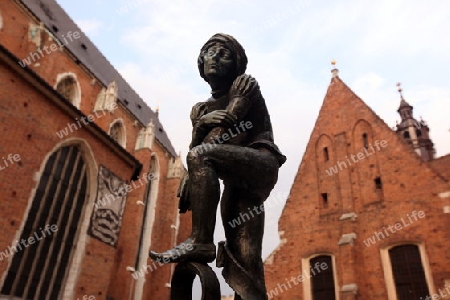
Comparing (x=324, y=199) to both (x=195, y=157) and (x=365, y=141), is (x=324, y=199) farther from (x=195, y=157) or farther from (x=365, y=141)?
(x=195, y=157)

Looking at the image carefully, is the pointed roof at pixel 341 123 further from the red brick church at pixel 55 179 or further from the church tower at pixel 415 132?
the church tower at pixel 415 132

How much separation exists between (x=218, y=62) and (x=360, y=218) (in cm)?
1271

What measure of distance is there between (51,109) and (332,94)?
12673 mm

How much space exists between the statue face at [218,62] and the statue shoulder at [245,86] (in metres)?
0.21

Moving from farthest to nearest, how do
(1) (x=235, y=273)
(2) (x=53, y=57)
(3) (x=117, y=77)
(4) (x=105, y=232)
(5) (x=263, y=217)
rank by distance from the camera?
(3) (x=117, y=77) < (2) (x=53, y=57) < (4) (x=105, y=232) < (5) (x=263, y=217) < (1) (x=235, y=273)

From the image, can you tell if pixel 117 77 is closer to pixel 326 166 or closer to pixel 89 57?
pixel 89 57

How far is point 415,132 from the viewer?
37750 millimetres

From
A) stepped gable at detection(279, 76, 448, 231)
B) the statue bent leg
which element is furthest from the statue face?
stepped gable at detection(279, 76, 448, 231)

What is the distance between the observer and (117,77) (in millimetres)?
27594

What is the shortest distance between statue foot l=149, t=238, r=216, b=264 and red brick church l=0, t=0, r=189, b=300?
9367mm

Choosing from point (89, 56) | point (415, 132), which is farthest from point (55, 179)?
point (415, 132)

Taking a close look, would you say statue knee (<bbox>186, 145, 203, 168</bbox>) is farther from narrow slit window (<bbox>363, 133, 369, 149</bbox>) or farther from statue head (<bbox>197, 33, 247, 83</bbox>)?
narrow slit window (<bbox>363, 133, 369, 149</bbox>)

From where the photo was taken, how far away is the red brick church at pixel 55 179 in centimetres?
1005

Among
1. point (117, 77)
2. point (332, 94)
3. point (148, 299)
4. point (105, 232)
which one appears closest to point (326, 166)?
point (332, 94)
